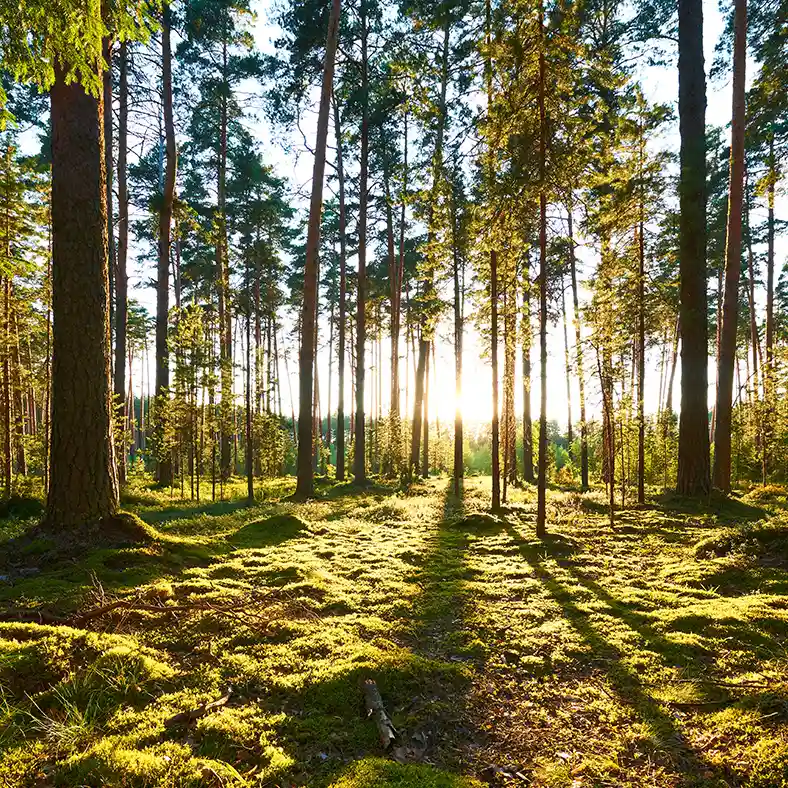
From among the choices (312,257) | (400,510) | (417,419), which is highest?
(312,257)

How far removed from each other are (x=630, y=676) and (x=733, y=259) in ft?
42.5

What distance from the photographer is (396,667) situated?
3.61 m

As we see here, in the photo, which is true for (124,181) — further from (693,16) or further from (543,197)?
(693,16)

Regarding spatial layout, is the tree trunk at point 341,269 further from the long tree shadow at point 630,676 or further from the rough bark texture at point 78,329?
the long tree shadow at point 630,676

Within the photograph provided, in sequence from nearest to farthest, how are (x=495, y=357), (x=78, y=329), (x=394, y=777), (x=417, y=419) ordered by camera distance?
(x=394, y=777), (x=78, y=329), (x=495, y=357), (x=417, y=419)

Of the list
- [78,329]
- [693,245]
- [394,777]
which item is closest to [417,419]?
[693,245]

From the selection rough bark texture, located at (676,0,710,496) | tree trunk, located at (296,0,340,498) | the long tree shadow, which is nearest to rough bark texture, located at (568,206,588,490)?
rough bark texture, located at (676,0,710,496)

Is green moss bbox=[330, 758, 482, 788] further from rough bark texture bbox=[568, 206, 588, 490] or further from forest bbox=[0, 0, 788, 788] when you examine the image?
rough bark texture bbox=[568, 206, 588, 490]

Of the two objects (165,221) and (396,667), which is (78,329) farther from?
(165,221)

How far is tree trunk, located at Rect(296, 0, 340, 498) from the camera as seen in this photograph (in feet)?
43.4

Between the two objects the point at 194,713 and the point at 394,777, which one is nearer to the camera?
the point at 394,777

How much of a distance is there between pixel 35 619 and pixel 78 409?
3.13 metres

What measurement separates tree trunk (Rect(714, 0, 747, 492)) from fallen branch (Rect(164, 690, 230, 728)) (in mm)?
14283

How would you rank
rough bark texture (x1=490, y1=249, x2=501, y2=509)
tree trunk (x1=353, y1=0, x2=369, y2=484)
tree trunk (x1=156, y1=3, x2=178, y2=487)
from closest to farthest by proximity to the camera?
1. rough bark texture (x1=490, y1=249, x2=501, y2=509)
2. tree trunk (x1=156, y1=3, x2=178, y2=487)
3. tree trunk (x1=353, y1=0, x2=369, y2=484)
